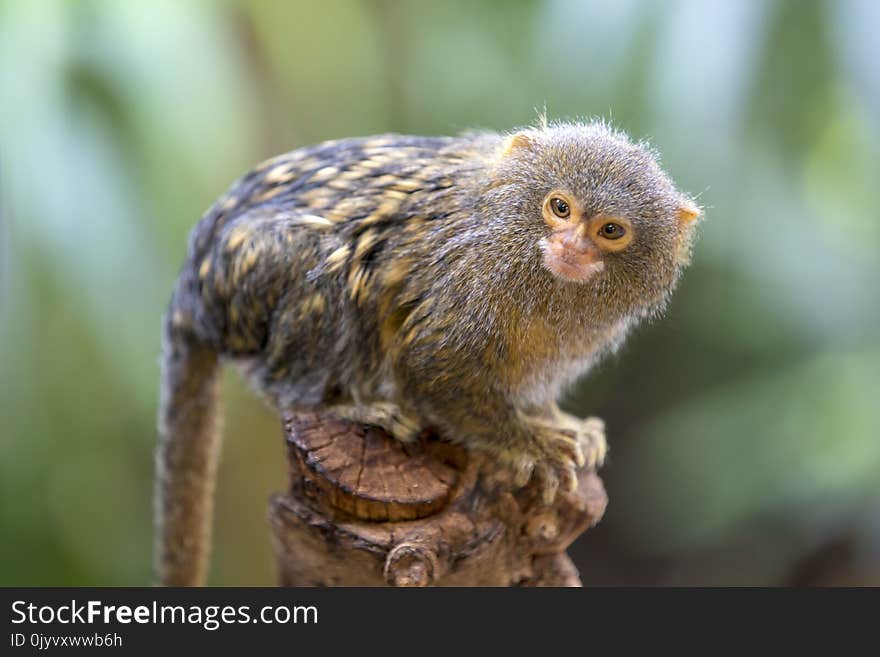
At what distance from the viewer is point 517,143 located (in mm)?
1962

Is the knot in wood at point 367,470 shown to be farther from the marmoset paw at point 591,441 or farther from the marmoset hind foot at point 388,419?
the marmoset paw at point 591,441

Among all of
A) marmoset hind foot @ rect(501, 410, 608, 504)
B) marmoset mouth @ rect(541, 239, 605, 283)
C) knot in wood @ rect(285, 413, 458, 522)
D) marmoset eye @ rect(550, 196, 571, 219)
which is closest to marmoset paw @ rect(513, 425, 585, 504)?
marmoset hind foot @ rect(501, 410, 608, 504)

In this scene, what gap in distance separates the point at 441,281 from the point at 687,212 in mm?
563

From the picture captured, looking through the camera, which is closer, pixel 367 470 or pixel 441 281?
pixel 367 470

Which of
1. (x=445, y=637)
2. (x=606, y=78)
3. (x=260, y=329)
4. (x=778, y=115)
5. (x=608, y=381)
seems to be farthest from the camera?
(x=608, y=381)

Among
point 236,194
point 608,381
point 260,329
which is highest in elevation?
point 236,194

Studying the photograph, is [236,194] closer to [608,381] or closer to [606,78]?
[606,78]

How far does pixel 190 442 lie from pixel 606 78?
64.1 inches

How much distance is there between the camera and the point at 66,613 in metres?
1.94

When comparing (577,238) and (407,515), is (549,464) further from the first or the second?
(577,238)

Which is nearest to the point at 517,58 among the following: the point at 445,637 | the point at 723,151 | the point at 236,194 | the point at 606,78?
the point at 606,78

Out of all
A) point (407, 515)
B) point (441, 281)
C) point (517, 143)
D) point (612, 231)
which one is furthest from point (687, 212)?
point (407, 515)

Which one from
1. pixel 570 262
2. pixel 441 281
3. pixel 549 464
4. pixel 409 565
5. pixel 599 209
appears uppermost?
pixel 599 209

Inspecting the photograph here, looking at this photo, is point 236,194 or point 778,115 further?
point 778,115
